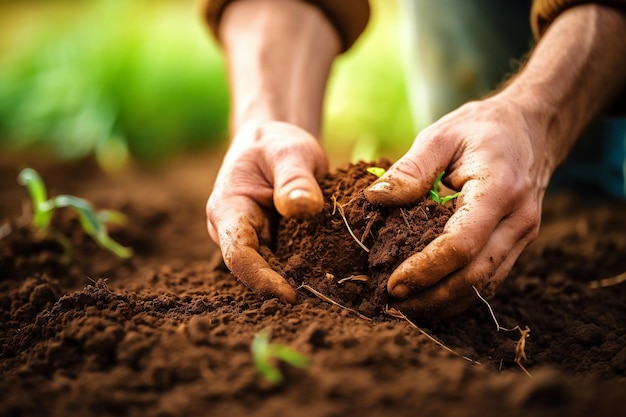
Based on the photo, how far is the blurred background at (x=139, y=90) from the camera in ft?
12.8

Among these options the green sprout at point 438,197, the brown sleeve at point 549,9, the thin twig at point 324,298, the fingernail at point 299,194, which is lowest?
the thin twig at point 324,298

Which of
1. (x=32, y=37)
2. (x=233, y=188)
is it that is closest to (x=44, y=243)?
(x=233, y=188)

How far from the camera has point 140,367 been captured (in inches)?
46.4

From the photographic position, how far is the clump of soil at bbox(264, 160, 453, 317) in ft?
4.81

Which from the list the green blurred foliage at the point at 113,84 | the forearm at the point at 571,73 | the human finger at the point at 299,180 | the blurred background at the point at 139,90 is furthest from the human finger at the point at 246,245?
the green blurred foliage at the point at 113,84

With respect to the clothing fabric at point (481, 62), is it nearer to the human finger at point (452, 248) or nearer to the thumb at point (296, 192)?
the human finger at point (452, 248)

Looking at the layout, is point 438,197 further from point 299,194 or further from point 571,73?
point 571,73

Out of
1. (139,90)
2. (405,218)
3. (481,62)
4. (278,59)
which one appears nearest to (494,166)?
(405,218)

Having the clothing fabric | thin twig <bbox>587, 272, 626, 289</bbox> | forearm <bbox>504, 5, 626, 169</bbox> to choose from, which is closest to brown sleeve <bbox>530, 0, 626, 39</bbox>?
forearm <bbox>504, 5, 626, 169</bbox>

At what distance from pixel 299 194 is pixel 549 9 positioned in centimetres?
121

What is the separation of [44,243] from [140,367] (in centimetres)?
113

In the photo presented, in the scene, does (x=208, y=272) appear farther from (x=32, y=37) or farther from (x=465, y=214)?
(x=32, y=37)

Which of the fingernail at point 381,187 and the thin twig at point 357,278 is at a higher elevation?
the fingernail at point 381,187

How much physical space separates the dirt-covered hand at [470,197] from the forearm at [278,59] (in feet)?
2.07
